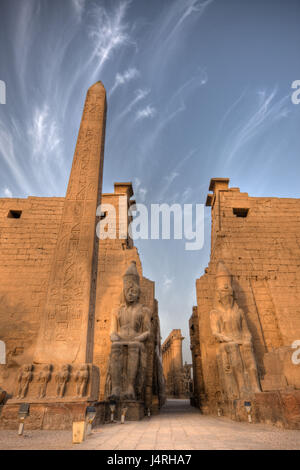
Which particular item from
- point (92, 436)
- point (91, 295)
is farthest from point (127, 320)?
point (92, 436)

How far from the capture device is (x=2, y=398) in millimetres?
3912

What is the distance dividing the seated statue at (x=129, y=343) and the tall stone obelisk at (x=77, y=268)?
1.47 m

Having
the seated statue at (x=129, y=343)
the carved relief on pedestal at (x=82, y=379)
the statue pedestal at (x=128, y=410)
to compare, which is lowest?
the statue pedestal at (x=128, y=410)

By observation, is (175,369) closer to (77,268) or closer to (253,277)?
(253,277)

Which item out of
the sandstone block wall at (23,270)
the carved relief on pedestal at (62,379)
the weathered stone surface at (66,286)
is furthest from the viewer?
the sandstone block wall at (23,270)

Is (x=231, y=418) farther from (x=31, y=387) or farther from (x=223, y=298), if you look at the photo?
(x=31, y=387)

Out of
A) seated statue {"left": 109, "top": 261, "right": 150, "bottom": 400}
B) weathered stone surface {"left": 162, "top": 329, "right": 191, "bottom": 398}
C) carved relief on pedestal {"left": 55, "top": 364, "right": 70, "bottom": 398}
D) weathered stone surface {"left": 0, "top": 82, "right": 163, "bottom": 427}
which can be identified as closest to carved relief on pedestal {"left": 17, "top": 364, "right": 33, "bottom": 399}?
weathered stone surface {"left": 0, "top": 82, "right": 163, "bottom": 427}

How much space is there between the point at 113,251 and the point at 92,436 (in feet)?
18.5

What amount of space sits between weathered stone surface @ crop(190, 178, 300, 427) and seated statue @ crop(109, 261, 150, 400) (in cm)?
173

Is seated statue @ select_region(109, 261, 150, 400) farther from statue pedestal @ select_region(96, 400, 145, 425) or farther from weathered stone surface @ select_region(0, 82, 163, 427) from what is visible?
weathered stone surface @ select_region(0, 82, 163, 427)

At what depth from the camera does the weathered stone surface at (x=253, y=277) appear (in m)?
6.64

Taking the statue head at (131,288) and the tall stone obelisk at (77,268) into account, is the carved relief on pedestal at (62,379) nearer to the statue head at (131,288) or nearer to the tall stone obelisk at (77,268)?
the tall stone obelisk at (77,268)

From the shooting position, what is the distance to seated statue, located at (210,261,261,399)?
5336 mm

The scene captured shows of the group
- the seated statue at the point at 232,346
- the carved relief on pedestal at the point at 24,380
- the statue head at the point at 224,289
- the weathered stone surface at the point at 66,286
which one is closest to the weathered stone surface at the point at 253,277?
the seated statue at the point at 232,346
